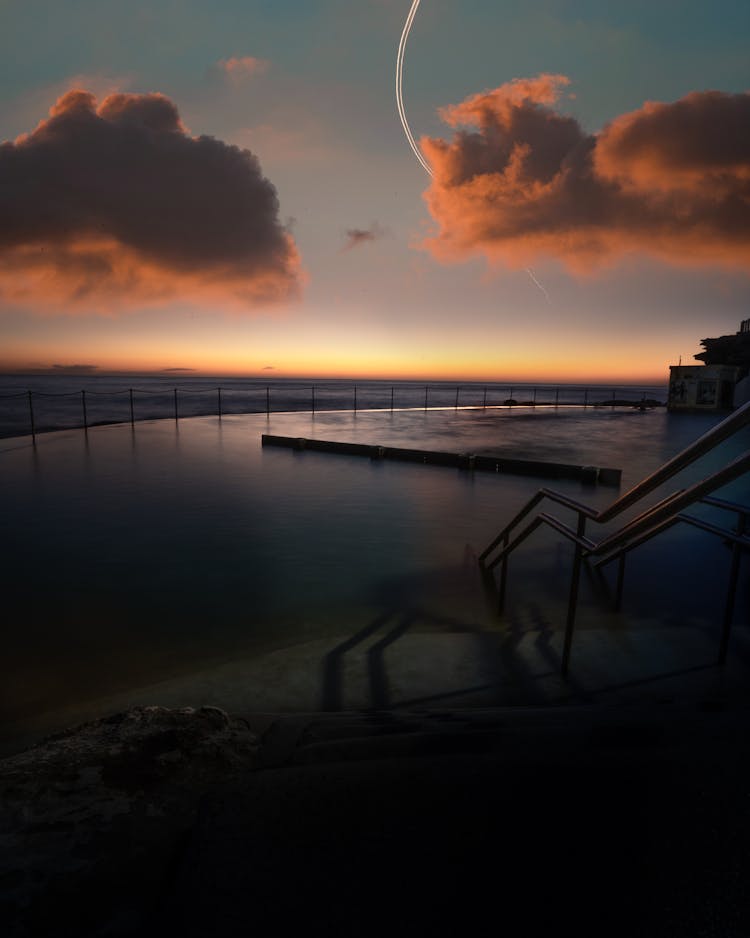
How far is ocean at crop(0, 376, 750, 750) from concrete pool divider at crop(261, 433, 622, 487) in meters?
0.44

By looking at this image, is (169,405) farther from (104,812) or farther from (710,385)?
(104,812)

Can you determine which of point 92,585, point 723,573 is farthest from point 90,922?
point 723,573

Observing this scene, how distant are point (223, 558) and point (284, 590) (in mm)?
1404

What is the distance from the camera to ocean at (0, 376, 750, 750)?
3.74 metres

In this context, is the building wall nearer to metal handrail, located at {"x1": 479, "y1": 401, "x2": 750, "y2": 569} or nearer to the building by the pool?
the building by the pool

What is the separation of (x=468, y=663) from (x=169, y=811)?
2.57 meters

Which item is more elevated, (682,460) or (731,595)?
(682,460)

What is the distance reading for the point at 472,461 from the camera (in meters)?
13.3

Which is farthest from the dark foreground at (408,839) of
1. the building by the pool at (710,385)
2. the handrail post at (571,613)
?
the building by the pool at (710,385)

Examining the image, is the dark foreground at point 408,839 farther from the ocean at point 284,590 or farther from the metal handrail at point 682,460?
the ocean at point 284,590

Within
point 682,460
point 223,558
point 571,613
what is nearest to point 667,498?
point 682,460

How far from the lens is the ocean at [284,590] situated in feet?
12.3

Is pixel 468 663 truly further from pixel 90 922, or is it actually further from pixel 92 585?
pixel 92 585

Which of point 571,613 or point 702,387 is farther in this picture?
point 702,387
